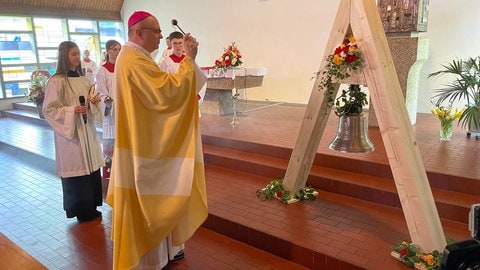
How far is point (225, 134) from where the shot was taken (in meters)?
5.66

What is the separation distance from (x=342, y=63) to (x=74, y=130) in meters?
2.59

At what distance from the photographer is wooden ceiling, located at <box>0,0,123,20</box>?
11523 millimetres

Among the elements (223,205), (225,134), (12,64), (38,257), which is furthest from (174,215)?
(12,64)

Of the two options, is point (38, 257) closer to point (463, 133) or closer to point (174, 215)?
point (174, 215)

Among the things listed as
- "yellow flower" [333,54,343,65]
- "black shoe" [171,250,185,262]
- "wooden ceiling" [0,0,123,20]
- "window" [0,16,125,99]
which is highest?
"wooden ceiling" [0,0,123,20]

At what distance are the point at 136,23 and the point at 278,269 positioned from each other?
6.85 ft

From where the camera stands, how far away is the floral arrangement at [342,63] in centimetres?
273

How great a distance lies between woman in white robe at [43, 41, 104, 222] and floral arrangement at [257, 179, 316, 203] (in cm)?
174

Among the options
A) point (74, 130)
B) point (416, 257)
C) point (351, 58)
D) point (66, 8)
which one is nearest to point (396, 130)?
point (351, 58)

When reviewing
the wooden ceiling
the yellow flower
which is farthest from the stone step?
the wooden ceiling

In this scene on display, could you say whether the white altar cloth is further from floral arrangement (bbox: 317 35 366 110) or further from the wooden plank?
floral arrangement (bbox: 317 35 366 110)

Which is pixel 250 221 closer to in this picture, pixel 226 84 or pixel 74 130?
pixel 74 130

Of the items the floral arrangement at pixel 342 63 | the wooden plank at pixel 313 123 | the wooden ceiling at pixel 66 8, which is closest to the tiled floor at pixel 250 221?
the wooden plank at pixel 313 123

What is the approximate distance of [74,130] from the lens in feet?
12.1
